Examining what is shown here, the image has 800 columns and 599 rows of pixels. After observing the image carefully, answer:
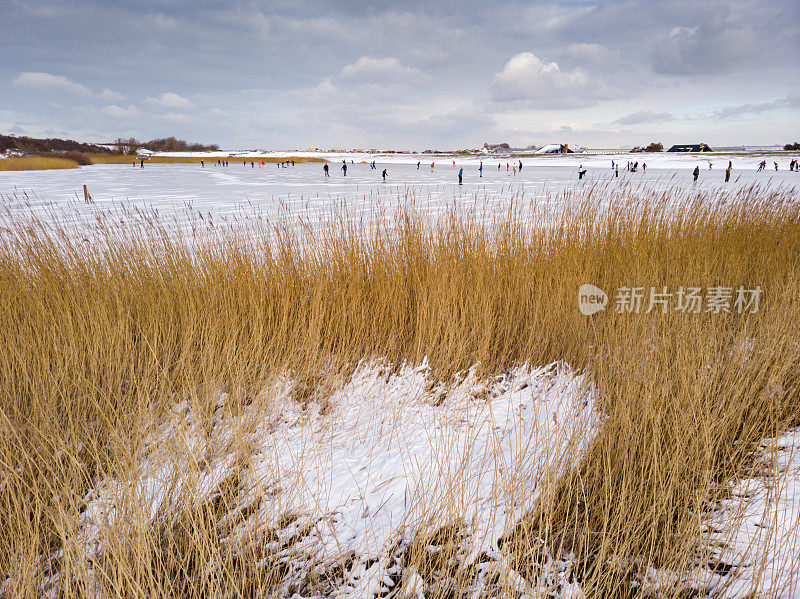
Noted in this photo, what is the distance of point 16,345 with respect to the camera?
314cm

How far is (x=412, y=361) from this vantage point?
344cm

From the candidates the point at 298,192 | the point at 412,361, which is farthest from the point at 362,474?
the point at 298,192

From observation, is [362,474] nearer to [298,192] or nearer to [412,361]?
[412,361]

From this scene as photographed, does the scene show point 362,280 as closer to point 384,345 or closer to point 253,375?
point 384,345

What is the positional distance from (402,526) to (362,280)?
2637 millimetres

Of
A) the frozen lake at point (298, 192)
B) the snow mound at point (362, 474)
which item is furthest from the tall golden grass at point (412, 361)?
the frozen lake at point (298, 192)

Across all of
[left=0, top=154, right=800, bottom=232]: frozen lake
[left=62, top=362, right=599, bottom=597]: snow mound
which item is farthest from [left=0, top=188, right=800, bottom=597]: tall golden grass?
[left=0, top=154, right=800, bottom=232]: frozen lake

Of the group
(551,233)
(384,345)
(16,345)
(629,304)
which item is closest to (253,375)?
(384,345)

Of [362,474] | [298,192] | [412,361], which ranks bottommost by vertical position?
[362,474]

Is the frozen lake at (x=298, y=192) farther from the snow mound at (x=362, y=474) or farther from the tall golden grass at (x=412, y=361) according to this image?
the snow mound at (x=362, y=474)

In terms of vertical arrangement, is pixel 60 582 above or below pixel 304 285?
below

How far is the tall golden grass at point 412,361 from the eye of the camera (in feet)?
5.60

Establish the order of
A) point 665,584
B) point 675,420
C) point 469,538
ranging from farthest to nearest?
point 675,420 → point 469,538 → point 665,584

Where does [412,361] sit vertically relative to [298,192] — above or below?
below
